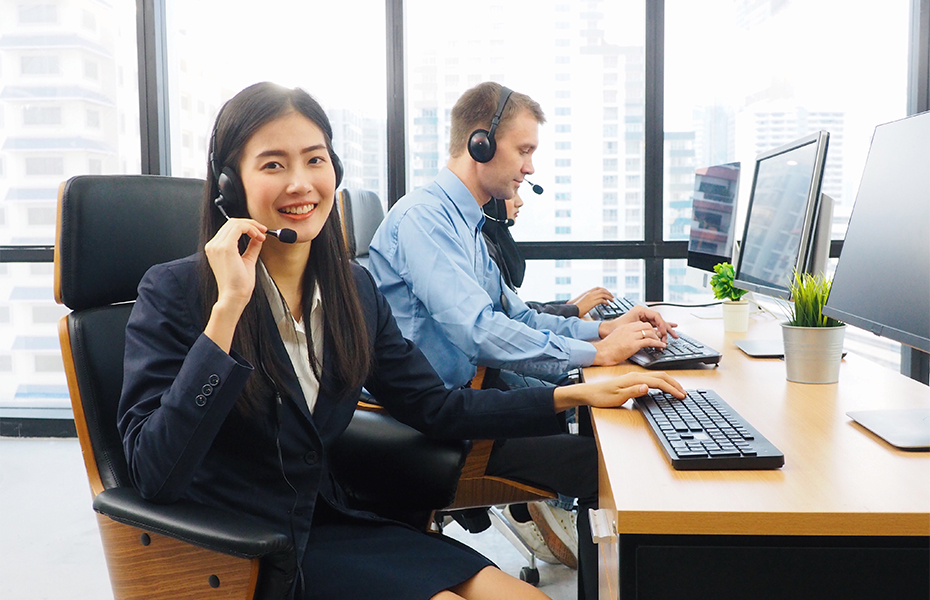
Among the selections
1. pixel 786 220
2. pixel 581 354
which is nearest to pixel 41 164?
pixel 581 354

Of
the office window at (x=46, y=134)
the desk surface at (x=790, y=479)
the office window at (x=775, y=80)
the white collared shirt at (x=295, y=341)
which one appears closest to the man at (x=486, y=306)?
the desk surface at (x=790, y=479)

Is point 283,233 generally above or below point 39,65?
below

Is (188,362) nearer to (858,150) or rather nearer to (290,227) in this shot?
(290,227)

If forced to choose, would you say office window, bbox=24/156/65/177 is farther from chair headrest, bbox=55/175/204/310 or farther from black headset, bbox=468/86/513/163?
chair headrest, bbox=55/175/204/310

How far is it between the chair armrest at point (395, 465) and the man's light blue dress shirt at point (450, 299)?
0.33m

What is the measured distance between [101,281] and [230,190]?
27 cm

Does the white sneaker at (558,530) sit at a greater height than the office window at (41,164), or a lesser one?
lesser

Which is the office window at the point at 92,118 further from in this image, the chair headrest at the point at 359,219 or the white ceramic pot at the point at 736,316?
the white ceramic pot at the point at 736,316

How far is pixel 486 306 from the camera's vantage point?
1585 mm

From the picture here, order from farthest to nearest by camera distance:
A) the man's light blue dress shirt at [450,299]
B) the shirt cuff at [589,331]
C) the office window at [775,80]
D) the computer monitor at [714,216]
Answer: the office window at [775,80] < the computer monitor at [714,216] < the shirt cuff at [589,331] < the man's light blue dress shirt at [450,299]

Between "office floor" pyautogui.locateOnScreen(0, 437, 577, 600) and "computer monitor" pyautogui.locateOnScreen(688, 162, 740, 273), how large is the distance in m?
1.04

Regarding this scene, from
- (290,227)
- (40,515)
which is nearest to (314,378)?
(290,227)

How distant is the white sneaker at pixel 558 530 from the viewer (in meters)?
2.06

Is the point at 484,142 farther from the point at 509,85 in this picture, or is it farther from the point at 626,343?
the point at 509,85
